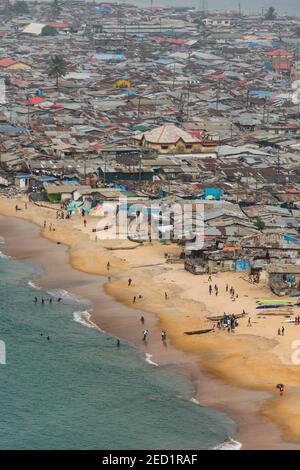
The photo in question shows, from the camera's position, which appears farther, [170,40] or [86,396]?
[170,40]

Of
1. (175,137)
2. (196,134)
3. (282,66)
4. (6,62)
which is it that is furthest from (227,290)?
(282,66)

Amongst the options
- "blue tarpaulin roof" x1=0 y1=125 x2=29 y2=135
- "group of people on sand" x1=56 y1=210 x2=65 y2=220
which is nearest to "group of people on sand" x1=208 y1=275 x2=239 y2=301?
"group of people on sand" x1=56 y1=210 x2=65 y2=220

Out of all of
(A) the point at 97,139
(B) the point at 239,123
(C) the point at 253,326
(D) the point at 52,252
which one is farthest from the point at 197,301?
(B) the point at 239,123

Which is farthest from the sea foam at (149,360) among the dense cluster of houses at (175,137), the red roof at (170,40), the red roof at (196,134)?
the red roof at (170,40)

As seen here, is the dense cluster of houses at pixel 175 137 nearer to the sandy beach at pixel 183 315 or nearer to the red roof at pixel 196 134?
the red roof at pixel 196 134

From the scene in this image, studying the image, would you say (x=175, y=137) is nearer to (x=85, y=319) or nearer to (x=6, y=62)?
(x=85, y=319)

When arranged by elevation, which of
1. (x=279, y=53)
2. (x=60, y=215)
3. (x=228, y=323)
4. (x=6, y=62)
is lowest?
(x=279, y=53)

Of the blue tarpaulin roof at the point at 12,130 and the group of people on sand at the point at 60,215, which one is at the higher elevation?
the blue tarpaulin roof at the point at 12,130

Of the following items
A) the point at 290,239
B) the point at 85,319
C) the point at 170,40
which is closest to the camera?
the point at 85,319
